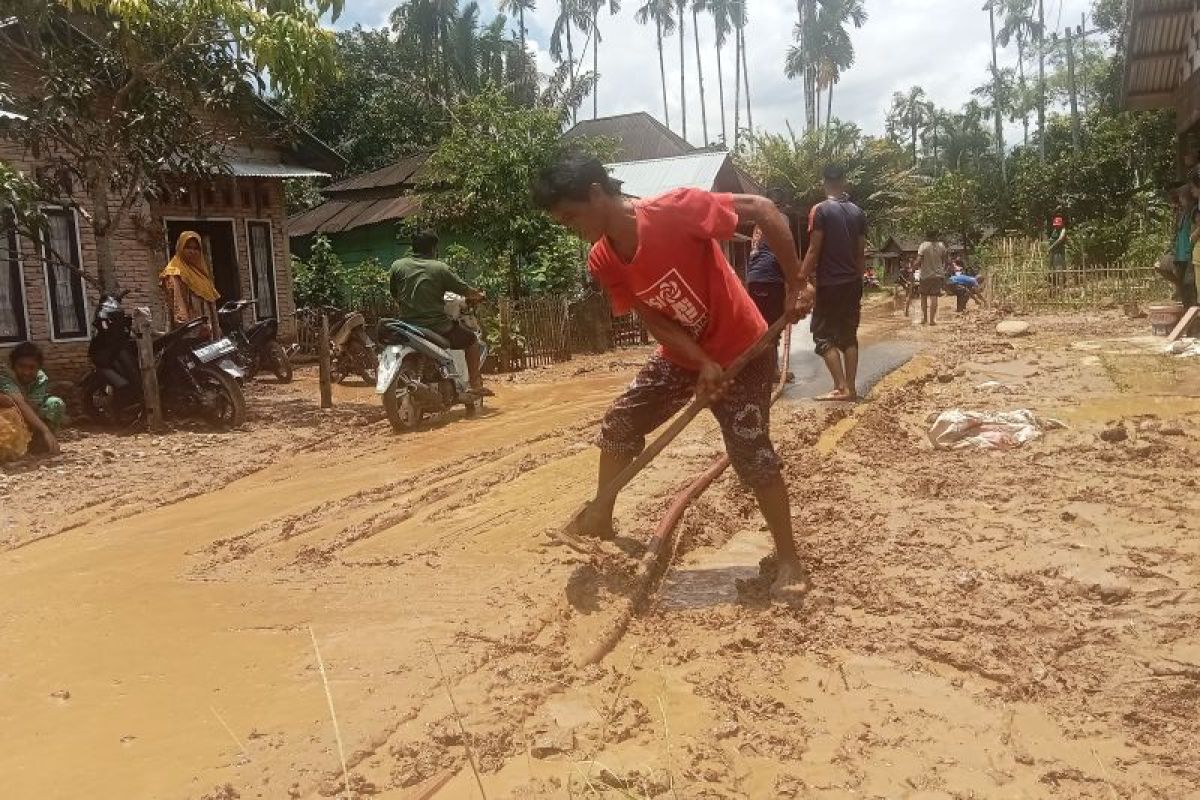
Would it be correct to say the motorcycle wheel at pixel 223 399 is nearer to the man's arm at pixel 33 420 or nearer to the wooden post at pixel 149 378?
the wooden post at pixel 149 378

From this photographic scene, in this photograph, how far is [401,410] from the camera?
7633 millimetres

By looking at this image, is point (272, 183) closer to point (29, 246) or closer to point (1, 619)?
point (29, 246)

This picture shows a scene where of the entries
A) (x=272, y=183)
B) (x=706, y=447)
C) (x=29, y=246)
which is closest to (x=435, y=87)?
(x=272, y=183)

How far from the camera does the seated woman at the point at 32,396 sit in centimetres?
685

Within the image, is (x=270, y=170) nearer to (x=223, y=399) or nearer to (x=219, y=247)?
(x=219, y=247)

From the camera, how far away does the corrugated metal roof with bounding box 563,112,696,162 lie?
34.0 meters

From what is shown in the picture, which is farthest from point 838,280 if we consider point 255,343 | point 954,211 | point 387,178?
point 954,211

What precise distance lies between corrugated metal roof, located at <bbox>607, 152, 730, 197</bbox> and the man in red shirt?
19.2 m

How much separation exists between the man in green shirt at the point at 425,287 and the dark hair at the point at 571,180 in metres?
4.59

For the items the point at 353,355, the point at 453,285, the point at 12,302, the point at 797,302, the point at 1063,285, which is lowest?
the point at 353,355

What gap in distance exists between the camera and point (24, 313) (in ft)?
34.5

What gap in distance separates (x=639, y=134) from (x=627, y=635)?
110 feet

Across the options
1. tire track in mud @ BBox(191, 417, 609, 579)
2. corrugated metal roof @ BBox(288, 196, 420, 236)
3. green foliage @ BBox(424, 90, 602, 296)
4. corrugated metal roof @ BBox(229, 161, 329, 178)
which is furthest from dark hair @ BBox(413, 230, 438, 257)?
corrugated metal roof @ BBox(288, 196, 420, 236)

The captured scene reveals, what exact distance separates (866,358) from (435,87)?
89.6 feet
